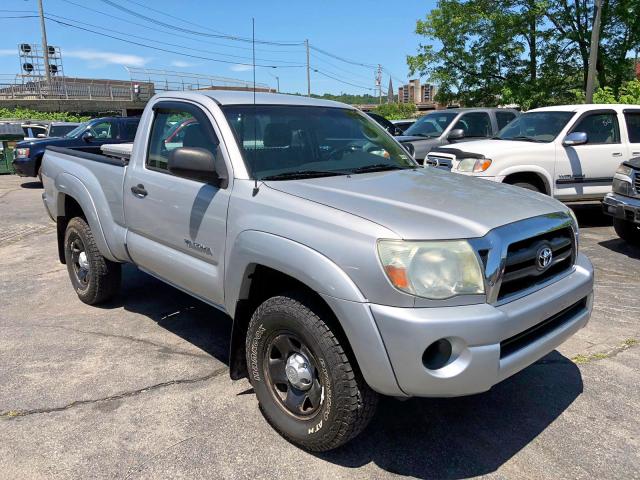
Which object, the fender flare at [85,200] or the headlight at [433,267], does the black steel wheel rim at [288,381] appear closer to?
the headlight at [433,267]

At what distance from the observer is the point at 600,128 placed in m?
8.55

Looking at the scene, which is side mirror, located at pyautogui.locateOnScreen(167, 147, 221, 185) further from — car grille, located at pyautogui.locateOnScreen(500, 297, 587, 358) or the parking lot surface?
car grille, located at pyautogui.locateOnScreen(500, 297, 587, 358)

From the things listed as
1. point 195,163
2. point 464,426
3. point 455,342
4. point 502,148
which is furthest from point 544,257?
point 502,148

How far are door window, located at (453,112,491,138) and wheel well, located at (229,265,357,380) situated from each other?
9.28 m

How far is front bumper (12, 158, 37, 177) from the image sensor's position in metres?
14.0

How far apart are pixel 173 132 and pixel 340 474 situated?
2.67m

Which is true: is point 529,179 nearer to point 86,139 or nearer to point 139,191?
point 139,191

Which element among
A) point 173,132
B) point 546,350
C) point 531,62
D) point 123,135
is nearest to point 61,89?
point 123,135

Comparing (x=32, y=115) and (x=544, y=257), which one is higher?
(x=32, y=115)

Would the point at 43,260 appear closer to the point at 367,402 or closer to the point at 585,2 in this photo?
the point at 367,402

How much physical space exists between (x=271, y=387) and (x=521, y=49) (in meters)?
17.8

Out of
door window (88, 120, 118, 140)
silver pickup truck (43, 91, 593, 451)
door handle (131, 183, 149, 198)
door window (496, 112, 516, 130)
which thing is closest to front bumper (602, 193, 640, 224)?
silver pickup truck (43, 91, 593, 451)

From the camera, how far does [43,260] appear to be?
6980mm

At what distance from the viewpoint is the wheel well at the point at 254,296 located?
2830mm
